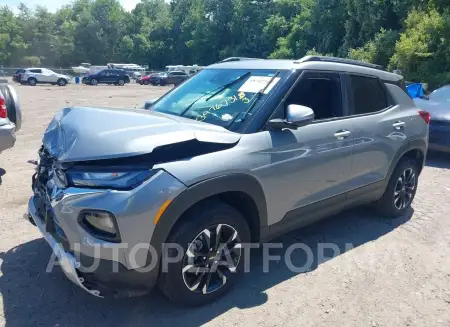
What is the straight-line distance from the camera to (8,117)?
609 centimetres

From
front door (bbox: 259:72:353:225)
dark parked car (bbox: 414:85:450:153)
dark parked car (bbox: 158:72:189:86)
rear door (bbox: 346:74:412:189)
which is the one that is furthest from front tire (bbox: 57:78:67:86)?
front door (bbox: 259:72:353:225)

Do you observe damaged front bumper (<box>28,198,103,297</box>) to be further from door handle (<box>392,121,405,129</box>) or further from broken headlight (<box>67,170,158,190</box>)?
door handle (<box>392,121,405,129</box>)

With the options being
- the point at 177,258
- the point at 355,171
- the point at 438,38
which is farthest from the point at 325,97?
the point at 438,38

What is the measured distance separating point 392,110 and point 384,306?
2.26 metres

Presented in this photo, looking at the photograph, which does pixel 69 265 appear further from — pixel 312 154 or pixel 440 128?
pixel 440 128

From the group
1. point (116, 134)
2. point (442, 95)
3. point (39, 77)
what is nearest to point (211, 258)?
point (116, 134)

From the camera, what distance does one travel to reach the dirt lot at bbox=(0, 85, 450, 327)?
300 centimetres

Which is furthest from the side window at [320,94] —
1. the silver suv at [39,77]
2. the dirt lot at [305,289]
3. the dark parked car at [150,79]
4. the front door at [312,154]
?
the dark parked car at [150,79]

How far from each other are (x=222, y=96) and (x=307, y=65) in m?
0.82

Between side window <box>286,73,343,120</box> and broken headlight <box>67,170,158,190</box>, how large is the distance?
156 cm

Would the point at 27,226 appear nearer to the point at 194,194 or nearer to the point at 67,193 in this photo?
the point at 67,193

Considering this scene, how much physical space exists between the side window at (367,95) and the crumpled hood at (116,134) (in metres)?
1.64

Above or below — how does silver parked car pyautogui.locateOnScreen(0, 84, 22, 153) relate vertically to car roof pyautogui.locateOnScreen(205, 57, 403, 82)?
below

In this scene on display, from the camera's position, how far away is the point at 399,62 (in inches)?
730
